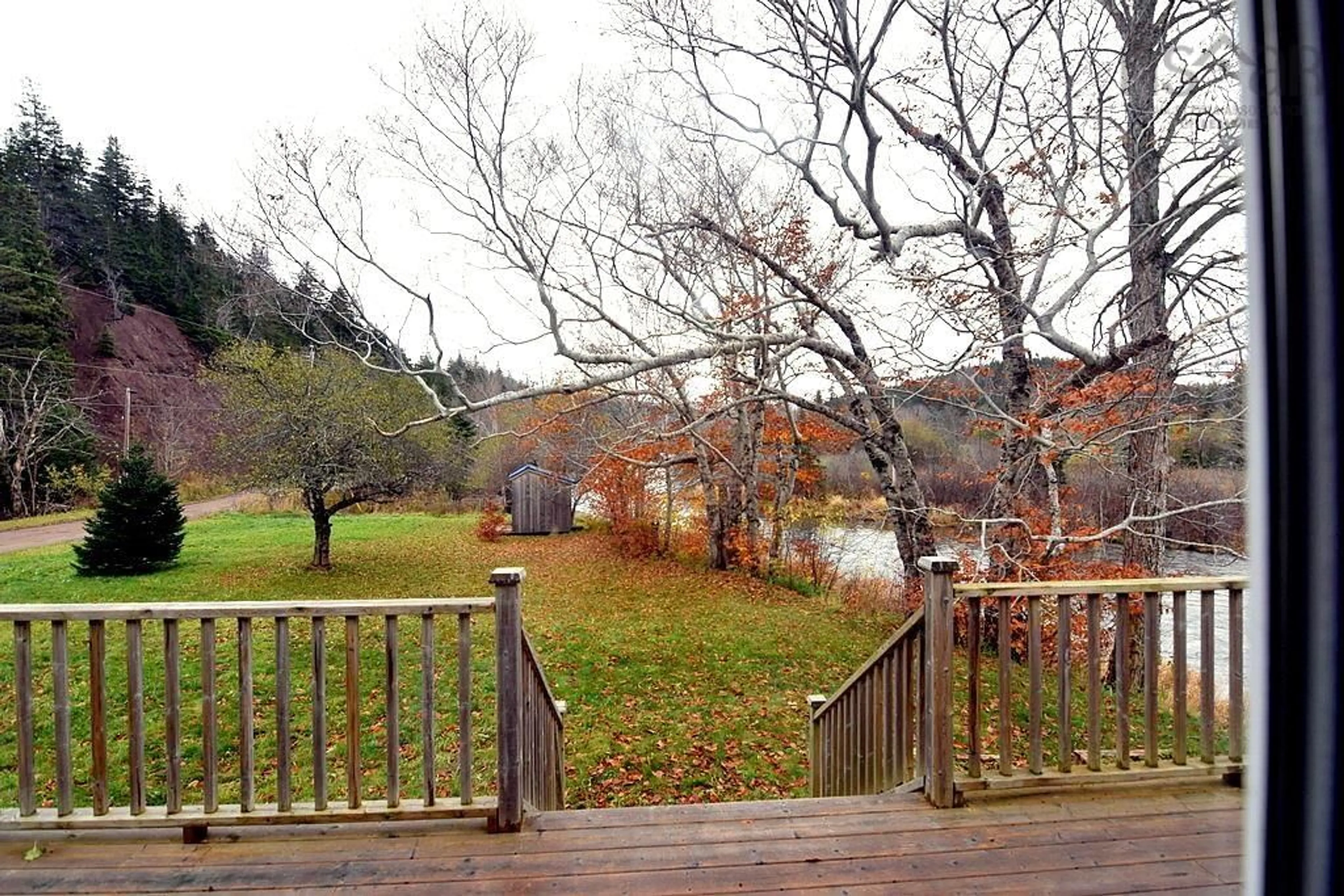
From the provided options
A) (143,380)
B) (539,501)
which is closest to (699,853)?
(143,380)

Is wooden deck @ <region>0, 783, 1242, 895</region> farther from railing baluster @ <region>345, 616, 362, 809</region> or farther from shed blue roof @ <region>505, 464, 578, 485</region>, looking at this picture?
shed blue roof @ <region>505, 464, 578, 485</region>

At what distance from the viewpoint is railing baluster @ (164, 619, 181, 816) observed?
5.45 feet

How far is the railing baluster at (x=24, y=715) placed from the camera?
1631 mm

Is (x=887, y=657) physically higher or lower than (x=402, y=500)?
lower

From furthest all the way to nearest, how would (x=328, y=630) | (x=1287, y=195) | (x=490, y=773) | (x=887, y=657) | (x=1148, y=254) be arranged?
(x=328, y=630)
(x=1148, y=254)
(x=490, y=773)
(x=887, y=657)
(x=1287, y=195)

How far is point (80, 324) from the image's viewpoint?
3143 millimetres

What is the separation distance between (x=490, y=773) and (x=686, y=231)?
15.7 ft

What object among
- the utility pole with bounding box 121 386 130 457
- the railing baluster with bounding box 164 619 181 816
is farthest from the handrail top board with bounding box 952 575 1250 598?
the utility pole with bounding box 121 386 130 457

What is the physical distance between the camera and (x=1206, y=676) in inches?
72.3

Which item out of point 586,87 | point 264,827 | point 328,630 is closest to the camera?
point 264,827

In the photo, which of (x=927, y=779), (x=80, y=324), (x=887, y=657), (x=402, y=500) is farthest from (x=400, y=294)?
(x=927, y=779)

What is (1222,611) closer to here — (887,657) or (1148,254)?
(887,657)

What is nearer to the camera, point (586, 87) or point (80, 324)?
point (80, 324)

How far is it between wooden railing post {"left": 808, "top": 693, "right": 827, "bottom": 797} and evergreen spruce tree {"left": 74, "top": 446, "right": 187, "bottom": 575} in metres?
3.85
